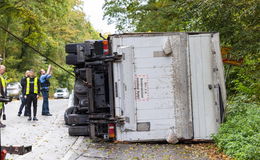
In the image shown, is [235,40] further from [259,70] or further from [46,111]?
[46,111]

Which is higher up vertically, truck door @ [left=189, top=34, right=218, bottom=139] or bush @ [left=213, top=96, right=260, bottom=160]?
truck door @ [left=189, top=34, right=218, bottom=139]

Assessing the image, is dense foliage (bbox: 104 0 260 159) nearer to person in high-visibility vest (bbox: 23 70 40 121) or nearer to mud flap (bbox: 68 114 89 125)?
mud flap (bbox: 68 114 89 125)

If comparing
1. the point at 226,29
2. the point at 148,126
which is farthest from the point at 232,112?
the point at 148,126

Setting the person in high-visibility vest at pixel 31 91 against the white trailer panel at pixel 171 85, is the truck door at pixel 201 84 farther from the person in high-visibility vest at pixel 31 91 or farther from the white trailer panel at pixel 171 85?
the person in high-visibility vest at pixel 31 91

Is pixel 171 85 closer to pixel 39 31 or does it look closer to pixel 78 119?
pixel 78 119

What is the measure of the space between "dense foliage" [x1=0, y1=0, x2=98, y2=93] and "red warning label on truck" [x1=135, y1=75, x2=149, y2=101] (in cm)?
2039

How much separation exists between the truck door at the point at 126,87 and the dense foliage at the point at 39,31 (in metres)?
20.1

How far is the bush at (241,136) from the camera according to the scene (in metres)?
6.80

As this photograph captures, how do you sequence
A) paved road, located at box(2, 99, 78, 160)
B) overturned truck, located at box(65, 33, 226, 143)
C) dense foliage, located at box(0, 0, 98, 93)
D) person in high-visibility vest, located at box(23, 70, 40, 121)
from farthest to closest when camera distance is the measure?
dense foliage, located at box(0, 0, 98, 93)
person in high-visibility vest, located at box(23, 70, 40, 121)
overturned truck, located at box(65, 33, 226, 143)
paved road, located at box(2, 99, 78, 160)

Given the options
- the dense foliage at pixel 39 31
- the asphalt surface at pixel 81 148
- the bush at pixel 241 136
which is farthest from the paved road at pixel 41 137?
the dense foliage at pixel 39 31

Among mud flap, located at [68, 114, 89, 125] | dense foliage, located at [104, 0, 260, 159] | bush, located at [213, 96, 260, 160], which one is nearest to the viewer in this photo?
bush, located at [213, 96, 260, 160]

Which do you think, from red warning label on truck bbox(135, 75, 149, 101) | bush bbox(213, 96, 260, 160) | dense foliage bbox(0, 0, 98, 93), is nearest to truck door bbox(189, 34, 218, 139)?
bush bbox(213, 96, 260, 160)

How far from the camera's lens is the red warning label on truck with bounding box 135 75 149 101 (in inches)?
341

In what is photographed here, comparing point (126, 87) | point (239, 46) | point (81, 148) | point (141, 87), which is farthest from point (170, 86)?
point (81, 148)
